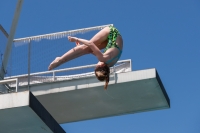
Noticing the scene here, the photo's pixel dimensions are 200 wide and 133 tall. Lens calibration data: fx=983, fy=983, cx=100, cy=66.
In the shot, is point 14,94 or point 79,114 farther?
point 79,114

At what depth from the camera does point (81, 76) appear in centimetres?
2322

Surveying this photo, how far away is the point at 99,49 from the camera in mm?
16234

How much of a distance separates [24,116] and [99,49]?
5.01 meters

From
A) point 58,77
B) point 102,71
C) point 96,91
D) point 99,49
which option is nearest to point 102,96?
point 96,91

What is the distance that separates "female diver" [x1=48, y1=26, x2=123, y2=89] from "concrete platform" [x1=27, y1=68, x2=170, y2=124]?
22.4 feet

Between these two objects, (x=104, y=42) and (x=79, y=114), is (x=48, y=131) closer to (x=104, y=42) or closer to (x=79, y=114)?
(x=79, y=114)

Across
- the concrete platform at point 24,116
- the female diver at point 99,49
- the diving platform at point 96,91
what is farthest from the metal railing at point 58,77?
the female diver at point 99,49

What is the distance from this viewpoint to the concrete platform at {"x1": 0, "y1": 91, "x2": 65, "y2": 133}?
20.3 metres

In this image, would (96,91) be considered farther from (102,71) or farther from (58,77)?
(102,71)

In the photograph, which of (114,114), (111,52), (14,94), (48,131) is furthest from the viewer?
(114,114)

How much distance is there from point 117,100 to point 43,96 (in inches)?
71.9

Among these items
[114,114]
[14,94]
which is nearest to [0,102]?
[14,94]

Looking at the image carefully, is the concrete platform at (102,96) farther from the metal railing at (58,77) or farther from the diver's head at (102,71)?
the diver's head at (102,71)

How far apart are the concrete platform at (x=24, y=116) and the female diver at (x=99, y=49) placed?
431 cm
